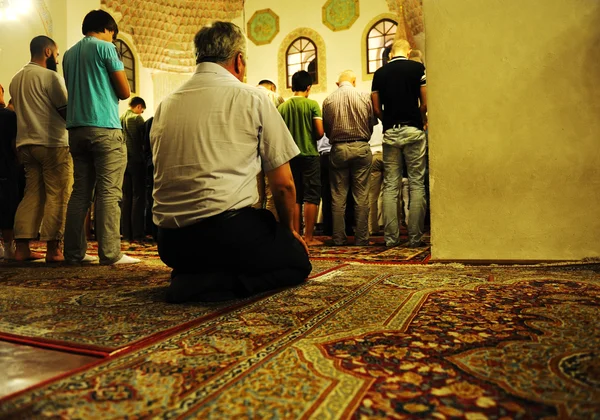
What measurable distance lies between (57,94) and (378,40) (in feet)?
36.6

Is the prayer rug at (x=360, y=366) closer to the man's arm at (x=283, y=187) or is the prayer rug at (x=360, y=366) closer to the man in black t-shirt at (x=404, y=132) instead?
the man's arm at (x=283, y=187)

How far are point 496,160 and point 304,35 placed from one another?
477 inches

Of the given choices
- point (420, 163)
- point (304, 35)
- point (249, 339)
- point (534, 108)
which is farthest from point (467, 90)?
point (304, 35)

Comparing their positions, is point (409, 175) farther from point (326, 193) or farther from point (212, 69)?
point (212, 69)

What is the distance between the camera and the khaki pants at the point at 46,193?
145 inches

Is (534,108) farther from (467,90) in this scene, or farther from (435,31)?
(435,31)

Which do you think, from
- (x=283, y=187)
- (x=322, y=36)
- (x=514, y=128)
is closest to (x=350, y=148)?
(x=514, y=128)

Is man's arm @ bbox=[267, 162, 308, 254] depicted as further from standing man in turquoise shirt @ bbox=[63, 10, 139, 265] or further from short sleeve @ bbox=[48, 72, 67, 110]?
short sleeve @ bbox=[48, 72, 67, 110]

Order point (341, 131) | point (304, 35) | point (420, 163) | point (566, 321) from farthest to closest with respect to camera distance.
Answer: point (304, 35), point (341, 131), point (420, 163), point (566, 321)

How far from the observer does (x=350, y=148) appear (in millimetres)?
4797

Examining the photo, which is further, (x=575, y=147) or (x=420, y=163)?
(x=420, y=163)

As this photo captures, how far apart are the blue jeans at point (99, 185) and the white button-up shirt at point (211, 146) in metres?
1.33

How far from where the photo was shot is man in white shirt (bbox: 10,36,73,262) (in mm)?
3648

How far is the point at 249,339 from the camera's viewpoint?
142 centimetres
